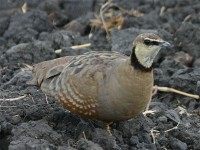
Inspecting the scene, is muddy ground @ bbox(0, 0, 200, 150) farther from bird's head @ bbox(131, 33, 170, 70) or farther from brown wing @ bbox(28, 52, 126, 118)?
bird's head @ bbox(131, 33, 170, 70)

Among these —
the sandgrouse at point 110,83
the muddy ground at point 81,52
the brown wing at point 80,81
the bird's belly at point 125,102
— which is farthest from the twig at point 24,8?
the bird's belly at point 125,102

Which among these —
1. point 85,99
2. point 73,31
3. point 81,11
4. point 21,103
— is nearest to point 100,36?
point 73,31

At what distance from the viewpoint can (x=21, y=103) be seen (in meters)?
6.97

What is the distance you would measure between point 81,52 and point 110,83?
2777 mm

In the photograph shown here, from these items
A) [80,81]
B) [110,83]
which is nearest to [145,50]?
[110,83]

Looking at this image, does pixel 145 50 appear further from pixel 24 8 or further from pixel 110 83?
pixel 24 8

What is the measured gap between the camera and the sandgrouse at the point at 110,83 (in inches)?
239

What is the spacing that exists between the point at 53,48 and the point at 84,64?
2619mm

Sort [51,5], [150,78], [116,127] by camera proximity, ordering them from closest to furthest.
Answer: [150,78]
[116,127]
[51,5]

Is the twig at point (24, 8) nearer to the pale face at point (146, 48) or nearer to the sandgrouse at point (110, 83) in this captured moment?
the sandgrouse at point (110, 83)

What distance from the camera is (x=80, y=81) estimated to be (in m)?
6.30

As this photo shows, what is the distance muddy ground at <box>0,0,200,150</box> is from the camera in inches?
249

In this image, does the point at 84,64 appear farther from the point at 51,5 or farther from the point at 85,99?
the point at 51,5

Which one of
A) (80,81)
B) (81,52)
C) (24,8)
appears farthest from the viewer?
(24,8)
